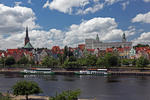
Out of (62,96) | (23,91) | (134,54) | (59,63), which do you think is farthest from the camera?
(134,54)

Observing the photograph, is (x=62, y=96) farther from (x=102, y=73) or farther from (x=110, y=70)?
(x=110, y=70)

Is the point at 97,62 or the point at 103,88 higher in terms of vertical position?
the point at 97,62

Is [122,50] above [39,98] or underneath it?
above

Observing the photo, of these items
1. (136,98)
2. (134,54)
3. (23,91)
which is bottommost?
(136,98)

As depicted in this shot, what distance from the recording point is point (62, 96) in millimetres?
23547

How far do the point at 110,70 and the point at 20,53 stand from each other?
8356 cm

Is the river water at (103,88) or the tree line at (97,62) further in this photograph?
the tree line at (97,62)

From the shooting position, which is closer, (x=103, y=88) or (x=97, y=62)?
(x=103, y=88)

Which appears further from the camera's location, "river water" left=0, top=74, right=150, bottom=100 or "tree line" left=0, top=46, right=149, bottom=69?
"tree line" left=0, top=46, right=149, bottom=69

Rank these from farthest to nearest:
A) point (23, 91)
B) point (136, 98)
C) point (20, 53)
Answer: point (20, 53) < point (136, 98) < point (23, 91)

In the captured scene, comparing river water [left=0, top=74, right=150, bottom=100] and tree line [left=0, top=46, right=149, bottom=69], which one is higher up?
tree line [left=0, top=46, right=149, bottom=69]

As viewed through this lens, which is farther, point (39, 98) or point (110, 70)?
point (110, 70)

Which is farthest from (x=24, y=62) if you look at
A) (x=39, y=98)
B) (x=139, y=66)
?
(x=39, y=98)

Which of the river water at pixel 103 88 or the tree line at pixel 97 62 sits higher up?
the tree line at pixel 97 62
